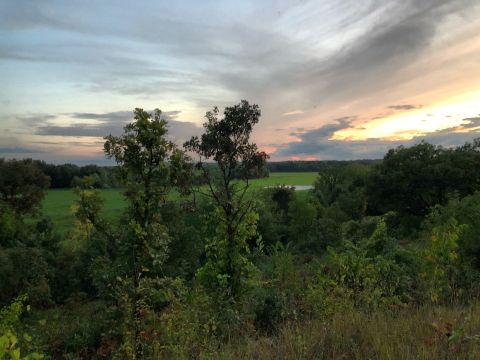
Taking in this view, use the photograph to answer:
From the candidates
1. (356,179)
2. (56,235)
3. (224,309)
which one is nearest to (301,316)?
(224,309)

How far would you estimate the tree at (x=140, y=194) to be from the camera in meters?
6.36

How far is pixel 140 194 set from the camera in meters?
6.29

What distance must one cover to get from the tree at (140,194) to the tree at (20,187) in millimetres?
30945

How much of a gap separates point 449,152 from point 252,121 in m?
34.0

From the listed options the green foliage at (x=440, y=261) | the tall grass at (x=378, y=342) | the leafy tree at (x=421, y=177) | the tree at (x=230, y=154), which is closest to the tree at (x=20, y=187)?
the tree at (x=230, y=154)

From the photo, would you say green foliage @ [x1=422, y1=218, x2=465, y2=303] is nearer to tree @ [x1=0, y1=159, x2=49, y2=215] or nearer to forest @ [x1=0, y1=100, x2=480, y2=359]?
forest @ [x1=0, y1=100, x2=480, y2=359]

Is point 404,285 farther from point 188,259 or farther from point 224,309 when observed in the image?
point 188,259

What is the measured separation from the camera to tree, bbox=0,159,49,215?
32844 mm

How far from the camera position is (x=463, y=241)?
490 inches

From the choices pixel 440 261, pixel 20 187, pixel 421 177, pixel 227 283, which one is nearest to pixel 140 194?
pixel 227 283

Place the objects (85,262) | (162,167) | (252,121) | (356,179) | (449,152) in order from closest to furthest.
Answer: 1. (162,167)
2. (252,121)
3. (85,262)
4. (449,152)
5. (356,179)

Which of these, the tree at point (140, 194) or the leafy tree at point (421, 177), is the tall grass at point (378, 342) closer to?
the tree at point (140, 194)

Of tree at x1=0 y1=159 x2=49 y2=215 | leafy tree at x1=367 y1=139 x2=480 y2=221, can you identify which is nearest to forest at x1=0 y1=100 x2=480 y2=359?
tree at x1=0 y1=159 x2=49 y2=215

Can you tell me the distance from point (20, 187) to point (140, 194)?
107 ft
